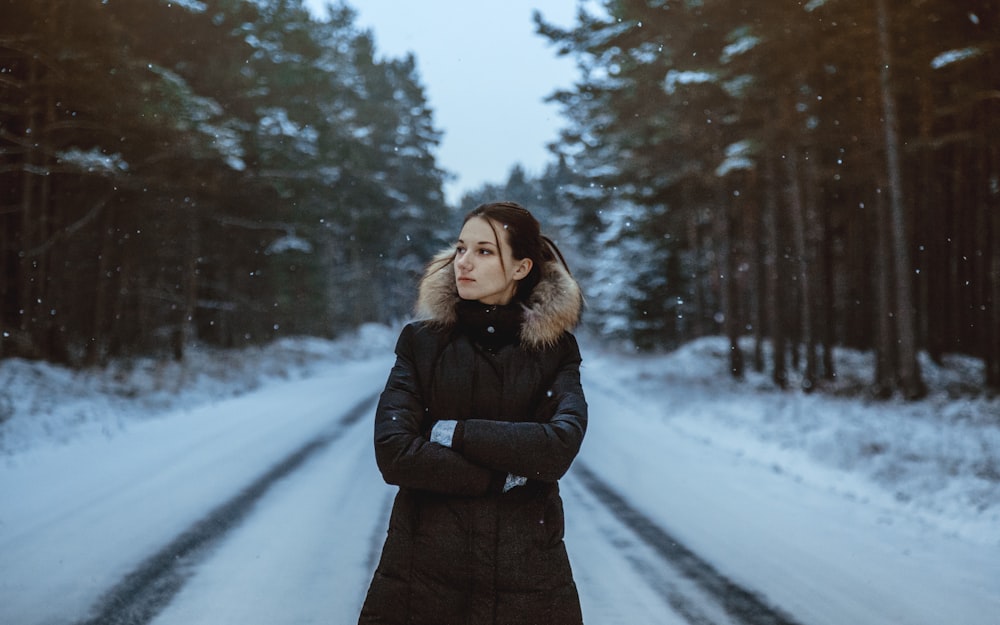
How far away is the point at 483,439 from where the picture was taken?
203 centimetres

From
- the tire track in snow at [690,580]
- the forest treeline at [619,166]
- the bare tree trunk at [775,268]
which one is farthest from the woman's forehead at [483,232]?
the bare tree trunk at [775,268]

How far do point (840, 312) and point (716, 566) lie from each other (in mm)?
39903

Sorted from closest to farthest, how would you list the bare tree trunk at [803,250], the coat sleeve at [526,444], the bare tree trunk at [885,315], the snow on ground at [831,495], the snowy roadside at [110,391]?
the coat sleeve at [526,444], the snow on ground at [831,495], the snowy roadside at [110,391], the bare tree trunk at [885,315], the bare tree trunk at [803,250]

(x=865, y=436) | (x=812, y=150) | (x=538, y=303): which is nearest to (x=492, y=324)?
(x=538, y=303)

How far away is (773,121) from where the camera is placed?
17.1m

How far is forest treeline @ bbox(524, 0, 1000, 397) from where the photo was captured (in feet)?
47.4

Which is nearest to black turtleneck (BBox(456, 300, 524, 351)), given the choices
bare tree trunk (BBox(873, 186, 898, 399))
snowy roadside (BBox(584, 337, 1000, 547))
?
snowy roadside (BBox(584, 337, 1000, 547))

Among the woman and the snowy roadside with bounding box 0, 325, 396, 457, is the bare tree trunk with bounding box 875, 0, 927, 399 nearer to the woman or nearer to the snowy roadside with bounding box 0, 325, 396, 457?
the woman

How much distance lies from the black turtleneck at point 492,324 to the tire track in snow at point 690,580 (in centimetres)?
262

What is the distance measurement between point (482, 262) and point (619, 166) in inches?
856

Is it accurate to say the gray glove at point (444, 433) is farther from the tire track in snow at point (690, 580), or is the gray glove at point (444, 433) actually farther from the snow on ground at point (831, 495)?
the snow on ground at point (831, 495)

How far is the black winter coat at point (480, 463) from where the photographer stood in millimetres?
2064

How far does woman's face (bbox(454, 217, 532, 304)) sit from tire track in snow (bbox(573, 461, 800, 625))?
9.10ft

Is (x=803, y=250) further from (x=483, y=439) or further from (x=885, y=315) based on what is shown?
(x=483, y=439)
